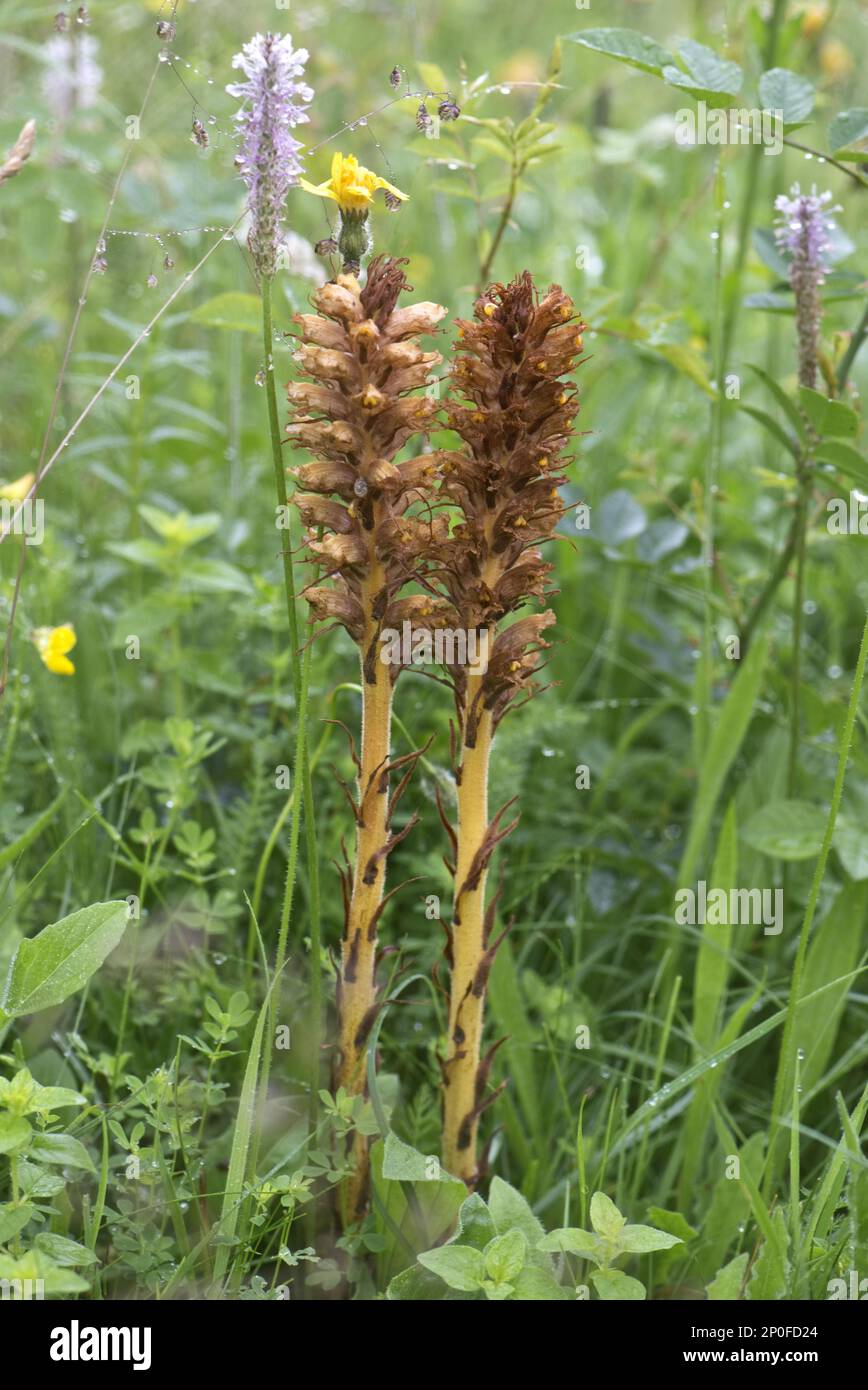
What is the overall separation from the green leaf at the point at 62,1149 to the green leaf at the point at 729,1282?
32.0 inches

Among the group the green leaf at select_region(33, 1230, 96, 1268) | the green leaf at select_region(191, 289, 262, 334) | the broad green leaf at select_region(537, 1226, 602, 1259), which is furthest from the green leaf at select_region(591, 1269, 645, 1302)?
the green leaf at select_region(191, 289, 262, 334)

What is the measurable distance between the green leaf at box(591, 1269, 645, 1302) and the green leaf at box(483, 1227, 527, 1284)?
0.34 feet

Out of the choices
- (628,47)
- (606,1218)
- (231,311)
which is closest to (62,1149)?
(606,1218)

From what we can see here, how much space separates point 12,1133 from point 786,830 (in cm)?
139

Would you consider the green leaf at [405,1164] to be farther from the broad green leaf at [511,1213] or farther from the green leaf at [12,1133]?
the green leaf at [12,1133]

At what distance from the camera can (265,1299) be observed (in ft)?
5.07

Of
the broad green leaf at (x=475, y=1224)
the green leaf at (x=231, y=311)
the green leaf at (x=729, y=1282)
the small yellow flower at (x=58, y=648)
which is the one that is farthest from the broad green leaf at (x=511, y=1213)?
the green leaf at (x=231, y=311)

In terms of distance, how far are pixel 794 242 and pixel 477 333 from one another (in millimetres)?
890

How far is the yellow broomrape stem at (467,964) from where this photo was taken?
1.58 m

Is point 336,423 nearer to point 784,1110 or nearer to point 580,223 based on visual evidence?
point 784,1110

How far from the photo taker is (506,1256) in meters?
1.52

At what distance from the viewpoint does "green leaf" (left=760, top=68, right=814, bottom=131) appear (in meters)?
2.14

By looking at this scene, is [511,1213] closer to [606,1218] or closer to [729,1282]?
[606,1218]

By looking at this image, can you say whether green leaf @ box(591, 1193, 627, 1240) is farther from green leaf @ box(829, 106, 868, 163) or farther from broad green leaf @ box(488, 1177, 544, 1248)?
green leaf @ box(829, 106, 868, 163)
